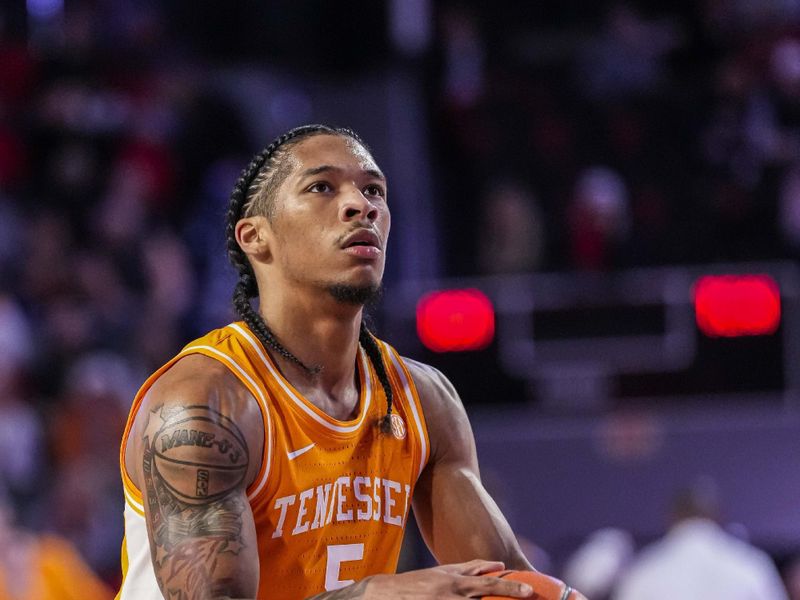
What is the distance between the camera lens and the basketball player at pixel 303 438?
277 centimetres

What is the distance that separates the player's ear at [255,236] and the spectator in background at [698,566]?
3.97 metres

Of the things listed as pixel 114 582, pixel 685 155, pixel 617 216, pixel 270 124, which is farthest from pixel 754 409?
pixel 270 124

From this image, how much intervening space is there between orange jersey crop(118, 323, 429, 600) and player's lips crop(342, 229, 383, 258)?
0.33 metres

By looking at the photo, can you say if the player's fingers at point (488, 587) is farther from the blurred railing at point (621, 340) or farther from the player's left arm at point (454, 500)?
the blurred railing at point (621, 340)

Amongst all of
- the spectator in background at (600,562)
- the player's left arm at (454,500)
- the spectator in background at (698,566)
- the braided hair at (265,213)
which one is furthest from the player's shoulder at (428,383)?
the spectator in background at (600,562)

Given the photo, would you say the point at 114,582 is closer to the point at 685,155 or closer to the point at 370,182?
the point at 370,182

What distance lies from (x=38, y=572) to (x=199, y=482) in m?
3.24

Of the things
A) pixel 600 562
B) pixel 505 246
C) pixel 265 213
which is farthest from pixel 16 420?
pixel 265 213

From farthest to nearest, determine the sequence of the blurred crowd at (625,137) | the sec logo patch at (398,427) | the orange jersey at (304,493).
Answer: the blurred crowd at (625,137), the sec logo patch at (398,427), the orange jersey at (304,493)

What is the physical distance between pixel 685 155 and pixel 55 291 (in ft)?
16.1

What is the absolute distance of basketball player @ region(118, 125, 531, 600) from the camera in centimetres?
277

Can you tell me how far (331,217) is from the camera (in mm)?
3229

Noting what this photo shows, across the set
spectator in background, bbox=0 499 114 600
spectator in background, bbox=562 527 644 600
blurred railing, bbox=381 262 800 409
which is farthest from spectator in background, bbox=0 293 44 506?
spectator in background, bbox=562 527 644 600

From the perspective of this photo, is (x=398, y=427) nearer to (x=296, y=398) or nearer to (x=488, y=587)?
(x=296, y=398)
